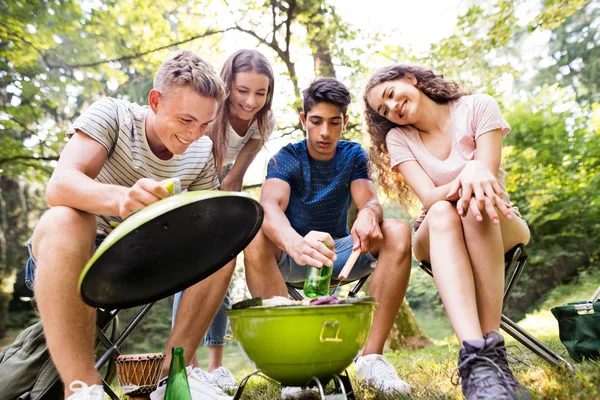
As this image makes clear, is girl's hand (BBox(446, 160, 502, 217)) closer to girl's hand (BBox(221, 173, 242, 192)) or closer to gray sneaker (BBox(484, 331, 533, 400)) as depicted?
gray sneaker (BBox(484, 331, 533, 400))

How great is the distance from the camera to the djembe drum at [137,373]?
5.19ft

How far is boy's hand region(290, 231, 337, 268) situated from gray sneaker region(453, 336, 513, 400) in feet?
1.88

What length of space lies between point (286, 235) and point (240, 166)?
817mm

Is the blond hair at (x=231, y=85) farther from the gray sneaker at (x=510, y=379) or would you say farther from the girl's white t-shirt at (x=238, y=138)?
the gray sneaker at (x=510, y=379)

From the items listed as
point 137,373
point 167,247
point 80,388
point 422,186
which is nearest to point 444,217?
point 422,186

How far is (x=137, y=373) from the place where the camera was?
1582mm

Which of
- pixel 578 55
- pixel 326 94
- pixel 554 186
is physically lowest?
pixel 554 186

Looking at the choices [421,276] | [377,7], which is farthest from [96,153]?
[421,276]

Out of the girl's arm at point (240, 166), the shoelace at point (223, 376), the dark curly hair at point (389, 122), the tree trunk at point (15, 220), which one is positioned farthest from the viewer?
the tree trunk at point (15, 220)

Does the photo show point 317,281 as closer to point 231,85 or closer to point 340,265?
point 340,265

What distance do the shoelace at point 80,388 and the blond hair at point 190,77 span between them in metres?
1.09

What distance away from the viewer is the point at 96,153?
1767 millimetres

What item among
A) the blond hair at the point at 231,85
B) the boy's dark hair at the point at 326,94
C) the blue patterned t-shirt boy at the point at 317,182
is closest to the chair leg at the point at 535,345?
the blue patterned t-shirt boy at the point at 317,182

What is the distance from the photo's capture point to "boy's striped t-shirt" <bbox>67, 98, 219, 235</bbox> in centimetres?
183
